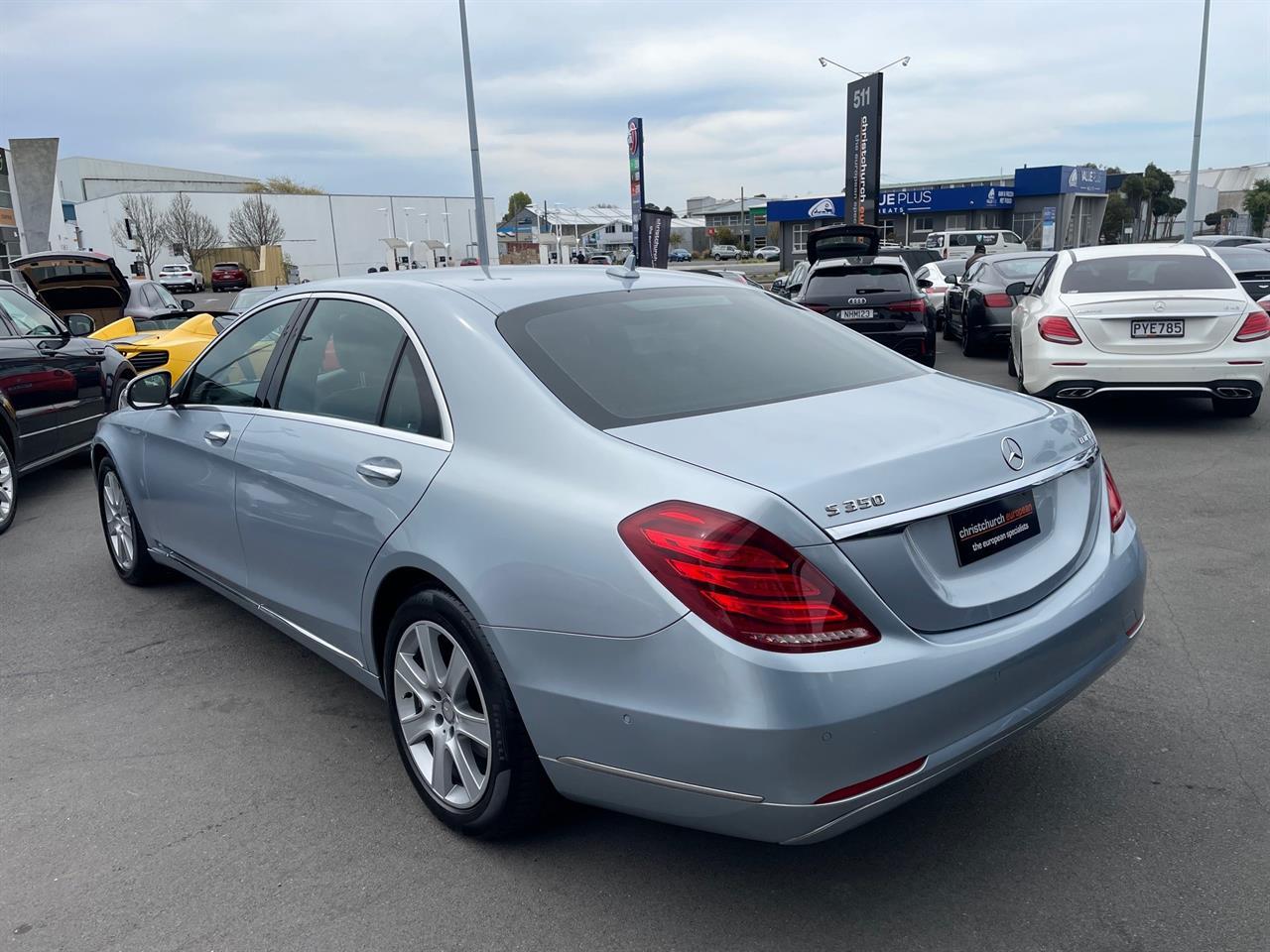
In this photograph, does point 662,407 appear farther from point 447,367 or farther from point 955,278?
point 955,278

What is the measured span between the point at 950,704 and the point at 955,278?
687 inches

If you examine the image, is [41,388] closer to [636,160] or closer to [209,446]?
[209,446]

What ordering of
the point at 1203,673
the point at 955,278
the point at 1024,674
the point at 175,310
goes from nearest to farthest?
the point at 1024,674
the point at 1203,673
the point at 175,310
the point at 955,278

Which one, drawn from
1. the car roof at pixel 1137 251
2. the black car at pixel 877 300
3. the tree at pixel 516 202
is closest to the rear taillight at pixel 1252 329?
the car roof at pixel 1137 251

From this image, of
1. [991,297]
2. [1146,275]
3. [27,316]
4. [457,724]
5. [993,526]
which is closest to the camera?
[993,526]

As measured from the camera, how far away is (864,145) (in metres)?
32.7

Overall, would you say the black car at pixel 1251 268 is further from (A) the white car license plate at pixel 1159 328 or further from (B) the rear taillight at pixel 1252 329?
(A) the white car license plate at pixel 1159 328

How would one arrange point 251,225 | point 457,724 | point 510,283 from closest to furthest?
point 457,724 < point 510,283 < point 251,225

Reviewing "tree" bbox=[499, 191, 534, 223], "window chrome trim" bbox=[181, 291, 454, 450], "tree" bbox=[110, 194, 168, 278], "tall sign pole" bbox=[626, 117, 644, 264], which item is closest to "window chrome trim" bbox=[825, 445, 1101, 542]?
"window chrome trim" bbox=[181, 291, 454, 450]

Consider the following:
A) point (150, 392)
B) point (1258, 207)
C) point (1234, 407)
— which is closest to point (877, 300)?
point (1234, 407)

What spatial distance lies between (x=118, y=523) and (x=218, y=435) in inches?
73.9

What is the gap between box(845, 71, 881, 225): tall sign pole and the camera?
105 feet

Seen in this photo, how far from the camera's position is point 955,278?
60.8 ft

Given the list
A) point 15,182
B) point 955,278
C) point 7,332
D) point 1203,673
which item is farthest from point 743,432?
point 15,182
